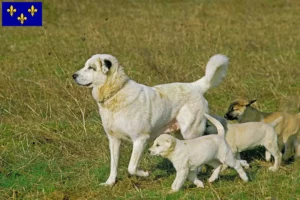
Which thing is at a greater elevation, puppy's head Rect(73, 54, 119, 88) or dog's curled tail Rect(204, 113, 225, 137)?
puppy's head Rect(73, 54, 119, 88)

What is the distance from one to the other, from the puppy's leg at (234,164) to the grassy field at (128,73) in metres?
0.08

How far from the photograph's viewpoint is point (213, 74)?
7.74 meters

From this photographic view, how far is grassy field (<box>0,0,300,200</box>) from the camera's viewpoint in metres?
6.80

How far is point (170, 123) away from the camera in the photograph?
24.0 feet

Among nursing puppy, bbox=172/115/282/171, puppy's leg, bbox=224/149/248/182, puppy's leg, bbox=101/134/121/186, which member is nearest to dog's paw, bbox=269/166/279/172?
nursing puppy, bbox=172/115/282/171

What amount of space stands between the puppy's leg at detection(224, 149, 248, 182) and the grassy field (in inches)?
3.0

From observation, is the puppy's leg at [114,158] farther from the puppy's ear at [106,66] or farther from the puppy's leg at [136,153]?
the puppy's ear at [106,66]

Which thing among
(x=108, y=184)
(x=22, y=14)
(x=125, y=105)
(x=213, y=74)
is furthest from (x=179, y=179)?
(x=22, y=14)

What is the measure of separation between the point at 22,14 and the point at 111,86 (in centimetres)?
1246

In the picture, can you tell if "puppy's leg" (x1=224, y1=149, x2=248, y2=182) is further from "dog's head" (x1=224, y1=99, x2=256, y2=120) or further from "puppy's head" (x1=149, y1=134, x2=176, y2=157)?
"dog's head" (x1=224, y1=99, x2=256, y2=120)

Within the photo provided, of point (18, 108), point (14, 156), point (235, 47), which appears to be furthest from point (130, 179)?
point (235, 47)

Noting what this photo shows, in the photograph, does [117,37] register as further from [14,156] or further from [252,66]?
[14,156]

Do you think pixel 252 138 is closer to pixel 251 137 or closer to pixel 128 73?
pixel 251 137

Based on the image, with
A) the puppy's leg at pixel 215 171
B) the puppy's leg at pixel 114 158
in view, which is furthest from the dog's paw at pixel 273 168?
the puppy's leg at pixel 114 158
